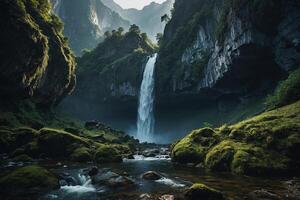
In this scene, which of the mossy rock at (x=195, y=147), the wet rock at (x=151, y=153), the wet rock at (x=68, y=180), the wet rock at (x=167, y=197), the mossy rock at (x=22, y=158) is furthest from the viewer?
the wet rock at (x=151, y=153)

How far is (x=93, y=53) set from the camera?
11344cm

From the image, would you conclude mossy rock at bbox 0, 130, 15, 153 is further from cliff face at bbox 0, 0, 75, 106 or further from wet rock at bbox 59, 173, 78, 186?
wet rock at bbox 59, 173, 78, 186

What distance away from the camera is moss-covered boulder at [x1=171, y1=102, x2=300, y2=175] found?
69.2 ft

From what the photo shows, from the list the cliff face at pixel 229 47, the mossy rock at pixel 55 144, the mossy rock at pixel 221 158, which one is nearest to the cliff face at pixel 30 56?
the mossy rock at pixel 55 144

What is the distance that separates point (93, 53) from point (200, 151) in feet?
296

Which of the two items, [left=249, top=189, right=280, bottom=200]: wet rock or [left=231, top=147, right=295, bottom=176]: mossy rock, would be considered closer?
[left=249, top=189, right=280, bottom=200]: wet rock

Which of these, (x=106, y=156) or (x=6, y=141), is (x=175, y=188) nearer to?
(x=106, y=156)

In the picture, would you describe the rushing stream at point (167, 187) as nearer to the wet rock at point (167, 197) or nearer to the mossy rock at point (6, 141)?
the wet rock at point (167, 197)

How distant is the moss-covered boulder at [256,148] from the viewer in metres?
21.1

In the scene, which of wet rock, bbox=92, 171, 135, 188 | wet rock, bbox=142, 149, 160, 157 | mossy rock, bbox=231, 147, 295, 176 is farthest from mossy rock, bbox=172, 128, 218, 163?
wet rock, bbox=92, 171, 135, 188

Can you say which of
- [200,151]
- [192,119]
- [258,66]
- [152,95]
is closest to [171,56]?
[152,95]

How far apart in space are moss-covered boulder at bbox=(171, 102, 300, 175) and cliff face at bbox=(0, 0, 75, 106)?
1115 inches

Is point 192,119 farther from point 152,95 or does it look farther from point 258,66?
point 258,66

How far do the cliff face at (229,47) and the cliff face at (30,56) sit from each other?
2536cm
